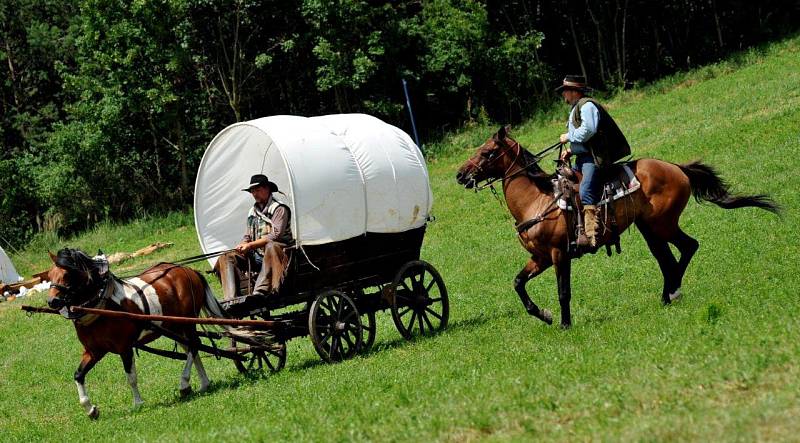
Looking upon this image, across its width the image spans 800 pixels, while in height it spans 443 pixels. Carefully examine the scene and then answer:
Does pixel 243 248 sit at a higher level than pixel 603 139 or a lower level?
lower

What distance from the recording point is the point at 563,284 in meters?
12.6

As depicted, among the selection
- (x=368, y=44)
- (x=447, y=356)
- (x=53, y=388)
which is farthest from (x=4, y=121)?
(x=447, y=356)

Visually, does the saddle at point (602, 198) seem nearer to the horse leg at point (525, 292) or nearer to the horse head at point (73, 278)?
the horse leg at point (525, 292)

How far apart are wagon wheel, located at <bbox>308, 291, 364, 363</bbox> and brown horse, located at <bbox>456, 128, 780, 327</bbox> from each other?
7.22 ft

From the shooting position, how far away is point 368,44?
38.3 m

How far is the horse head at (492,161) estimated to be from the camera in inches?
508

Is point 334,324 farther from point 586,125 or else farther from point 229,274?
point 586,125

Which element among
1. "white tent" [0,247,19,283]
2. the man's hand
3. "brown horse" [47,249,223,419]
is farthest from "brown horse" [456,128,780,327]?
"white tent" [0,247,19,283]

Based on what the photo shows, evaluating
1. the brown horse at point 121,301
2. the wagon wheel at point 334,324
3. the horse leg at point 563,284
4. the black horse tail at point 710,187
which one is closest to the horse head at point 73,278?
the brown horse at point 121,301

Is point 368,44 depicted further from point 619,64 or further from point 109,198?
point 109,198

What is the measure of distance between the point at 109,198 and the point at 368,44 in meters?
12.3

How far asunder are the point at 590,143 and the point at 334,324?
3990 mm

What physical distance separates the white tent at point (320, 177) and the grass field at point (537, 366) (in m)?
1.75

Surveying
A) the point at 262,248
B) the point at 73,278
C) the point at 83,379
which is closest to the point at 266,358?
the point at 262,248
